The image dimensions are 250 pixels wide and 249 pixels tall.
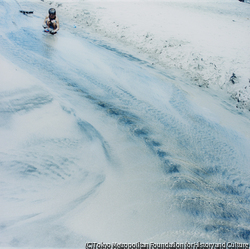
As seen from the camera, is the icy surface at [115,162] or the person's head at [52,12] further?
the person's head at [52,12]

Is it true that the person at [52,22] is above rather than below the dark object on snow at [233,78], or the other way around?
above

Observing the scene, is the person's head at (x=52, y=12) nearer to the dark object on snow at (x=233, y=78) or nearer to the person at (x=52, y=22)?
the person at (x=52, y=22)

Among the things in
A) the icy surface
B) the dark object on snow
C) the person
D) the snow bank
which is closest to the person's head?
the person

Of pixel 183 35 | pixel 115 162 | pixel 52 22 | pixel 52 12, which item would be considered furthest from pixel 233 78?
pixel 52 12

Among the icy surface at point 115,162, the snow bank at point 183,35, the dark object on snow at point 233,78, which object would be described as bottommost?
the icy surface at point 115,162

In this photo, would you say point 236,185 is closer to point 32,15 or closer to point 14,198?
point 14,198

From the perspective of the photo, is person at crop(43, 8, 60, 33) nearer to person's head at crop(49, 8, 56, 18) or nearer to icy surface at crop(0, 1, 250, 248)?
person's head at crop(49, 8, 56, 18)

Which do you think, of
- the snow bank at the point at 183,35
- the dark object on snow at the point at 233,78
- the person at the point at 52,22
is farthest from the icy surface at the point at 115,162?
the person at the point at 52,22

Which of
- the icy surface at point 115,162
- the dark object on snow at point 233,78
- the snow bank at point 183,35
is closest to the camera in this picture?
the icy surface at point 115,162

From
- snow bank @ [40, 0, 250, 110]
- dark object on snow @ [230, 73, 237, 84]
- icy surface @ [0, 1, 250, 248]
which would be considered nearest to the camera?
icy surface @ [0, 1, 250, 248]

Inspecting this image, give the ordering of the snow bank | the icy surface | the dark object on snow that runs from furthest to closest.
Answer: the snow bank
the dark object on snow
the icy surface
